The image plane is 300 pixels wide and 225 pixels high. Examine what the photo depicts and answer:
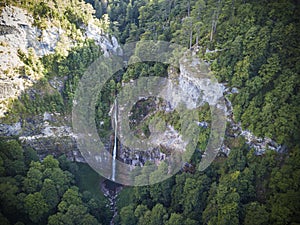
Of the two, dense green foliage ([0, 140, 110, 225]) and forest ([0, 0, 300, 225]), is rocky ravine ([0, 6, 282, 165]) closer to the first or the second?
forest ([0, 0, 300, 225])

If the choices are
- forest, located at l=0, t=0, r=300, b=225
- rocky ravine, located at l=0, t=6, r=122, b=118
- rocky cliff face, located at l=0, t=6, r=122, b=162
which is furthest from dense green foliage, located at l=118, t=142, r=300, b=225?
rocky ravine, located at l=0, t=6, r=122, b=118

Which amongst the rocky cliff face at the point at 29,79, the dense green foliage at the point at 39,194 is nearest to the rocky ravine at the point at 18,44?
the rocky cliff face at the point at 29,79

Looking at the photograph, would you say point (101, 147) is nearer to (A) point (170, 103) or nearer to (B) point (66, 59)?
(A) point (170, 103)

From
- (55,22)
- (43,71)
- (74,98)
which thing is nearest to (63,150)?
(74,98)

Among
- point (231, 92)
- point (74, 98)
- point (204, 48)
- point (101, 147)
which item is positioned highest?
point (204, 48)

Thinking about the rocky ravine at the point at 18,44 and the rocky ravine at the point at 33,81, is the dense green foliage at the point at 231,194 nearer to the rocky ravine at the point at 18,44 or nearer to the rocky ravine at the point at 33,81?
the rocky ravine at the point at 33,81

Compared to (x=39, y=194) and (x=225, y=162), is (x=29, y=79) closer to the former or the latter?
(x=39, y=194)
